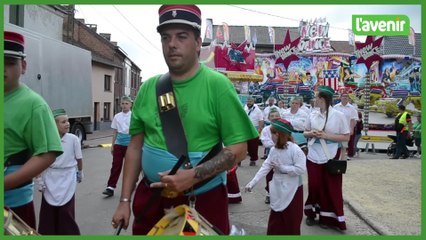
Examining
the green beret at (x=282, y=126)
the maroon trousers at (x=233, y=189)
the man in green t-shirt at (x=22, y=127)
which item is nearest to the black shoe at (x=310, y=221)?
the maroon trousers at (x=233, y=189)

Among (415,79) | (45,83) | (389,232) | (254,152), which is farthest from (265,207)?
(415,79)

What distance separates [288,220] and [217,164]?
2.60 metres

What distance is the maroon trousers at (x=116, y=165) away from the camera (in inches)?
296

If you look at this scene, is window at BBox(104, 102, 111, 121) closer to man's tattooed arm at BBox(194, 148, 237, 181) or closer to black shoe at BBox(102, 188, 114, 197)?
black shoe at BBox(102, 188, 114, 197)

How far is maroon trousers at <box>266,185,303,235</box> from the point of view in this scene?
449 centimetres

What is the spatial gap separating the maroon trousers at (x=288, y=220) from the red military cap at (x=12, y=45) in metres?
3.17

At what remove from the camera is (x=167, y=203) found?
7.63 ft

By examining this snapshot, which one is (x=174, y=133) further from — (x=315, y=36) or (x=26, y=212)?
(x=315, y=36)

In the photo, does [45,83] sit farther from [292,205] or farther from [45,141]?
[45,141]

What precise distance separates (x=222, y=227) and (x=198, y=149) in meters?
0.49

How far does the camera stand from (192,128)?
7.33ft

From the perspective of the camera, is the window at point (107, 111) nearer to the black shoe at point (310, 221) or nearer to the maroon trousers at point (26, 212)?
the black shoe at point (310, 221)

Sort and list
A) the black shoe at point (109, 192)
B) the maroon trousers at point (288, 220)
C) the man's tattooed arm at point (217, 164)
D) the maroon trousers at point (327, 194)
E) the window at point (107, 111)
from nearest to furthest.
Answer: the man's tattooed arm at point (217, 164) → the maroon trousers at point (288, 220) → the maroon trousers at point (327, 194) → the black shoe at point (109, 192) → the window at point (107, 111)

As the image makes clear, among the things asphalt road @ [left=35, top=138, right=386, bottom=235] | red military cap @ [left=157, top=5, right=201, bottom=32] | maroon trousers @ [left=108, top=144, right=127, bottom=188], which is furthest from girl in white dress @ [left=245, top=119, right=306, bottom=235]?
maroon trousers @ [left=108, top=144, right=127, bottom=188]
